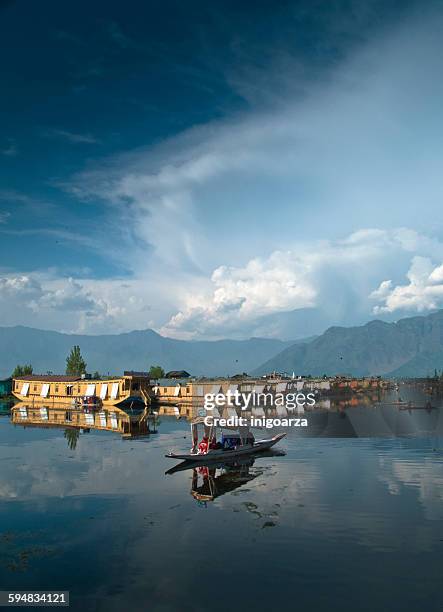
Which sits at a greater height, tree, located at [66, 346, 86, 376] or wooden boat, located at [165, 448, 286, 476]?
tree, located at [66, 346, 86, 376]

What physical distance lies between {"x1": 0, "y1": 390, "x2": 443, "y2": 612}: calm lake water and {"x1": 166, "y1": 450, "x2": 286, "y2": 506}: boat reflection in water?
0.22 m

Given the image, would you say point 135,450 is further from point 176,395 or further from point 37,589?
point 176,395

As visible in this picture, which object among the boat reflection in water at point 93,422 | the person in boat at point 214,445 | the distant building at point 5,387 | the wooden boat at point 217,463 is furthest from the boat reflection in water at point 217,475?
the distant building at point 5,387

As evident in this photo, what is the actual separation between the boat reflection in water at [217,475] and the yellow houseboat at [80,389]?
7264 cm

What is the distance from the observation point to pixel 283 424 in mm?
80938

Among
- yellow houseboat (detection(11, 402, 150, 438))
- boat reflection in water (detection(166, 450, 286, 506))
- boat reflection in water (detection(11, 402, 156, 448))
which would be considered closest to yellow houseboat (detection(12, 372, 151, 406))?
boat reflection in water (detection(11, 402, 156, 448))

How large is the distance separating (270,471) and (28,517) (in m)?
19.9

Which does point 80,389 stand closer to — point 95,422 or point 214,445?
point 95,422

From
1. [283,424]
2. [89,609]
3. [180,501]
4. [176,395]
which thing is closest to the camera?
[89,609]

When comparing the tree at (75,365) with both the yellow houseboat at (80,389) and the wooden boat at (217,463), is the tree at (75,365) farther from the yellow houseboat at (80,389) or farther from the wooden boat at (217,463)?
the wooden boat at (217,463)

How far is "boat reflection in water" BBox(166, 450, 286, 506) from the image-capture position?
1320 inches

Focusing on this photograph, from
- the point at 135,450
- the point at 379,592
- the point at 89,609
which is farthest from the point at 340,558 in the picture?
the point at 135,450

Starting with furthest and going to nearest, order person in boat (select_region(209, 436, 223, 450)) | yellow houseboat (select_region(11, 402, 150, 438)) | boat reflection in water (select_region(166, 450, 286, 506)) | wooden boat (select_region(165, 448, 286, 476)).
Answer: yellow houseboat (select_region(11, 402, 150, 438)) → person in boat (select_region(209, 436, 223, 450)) → wooden boat (select_region(165, 448, 286, 476)) → boat reflection in water (select_region(166, 450, 286, 506))

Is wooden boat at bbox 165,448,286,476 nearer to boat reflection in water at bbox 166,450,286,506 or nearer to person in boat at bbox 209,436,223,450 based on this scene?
boat reflection in water at bbox 166,450,286,506
